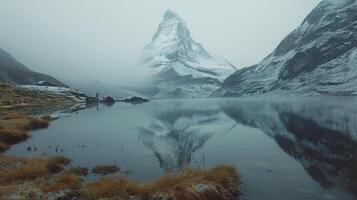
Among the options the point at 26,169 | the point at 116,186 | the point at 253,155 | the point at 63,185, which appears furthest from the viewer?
the point at 253,155

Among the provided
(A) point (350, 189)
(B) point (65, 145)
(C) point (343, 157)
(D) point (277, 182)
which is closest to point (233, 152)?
(C) point (343, 157)

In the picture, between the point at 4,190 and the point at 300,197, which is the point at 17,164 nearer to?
the point at 4,190

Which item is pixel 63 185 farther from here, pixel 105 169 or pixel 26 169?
pixel 105 169

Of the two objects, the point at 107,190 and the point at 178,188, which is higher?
the point at 178,188

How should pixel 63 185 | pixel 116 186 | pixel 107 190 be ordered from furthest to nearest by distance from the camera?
1. pixel 116 186
2. pixel 63 185
3. pixel 107 190

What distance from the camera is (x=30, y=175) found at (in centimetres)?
2788

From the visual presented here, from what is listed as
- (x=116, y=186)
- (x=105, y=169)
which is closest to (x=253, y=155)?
(x=105, y=169)

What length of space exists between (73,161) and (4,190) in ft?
54.8

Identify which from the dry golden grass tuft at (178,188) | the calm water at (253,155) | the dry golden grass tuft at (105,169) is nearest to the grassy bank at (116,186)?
the dry golden grass tuft at (178,188)

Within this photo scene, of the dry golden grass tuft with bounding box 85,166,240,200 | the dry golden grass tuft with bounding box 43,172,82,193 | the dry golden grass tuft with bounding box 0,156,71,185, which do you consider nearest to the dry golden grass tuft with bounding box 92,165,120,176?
the dry golden grass tuft with bounding box 0,156,71,185

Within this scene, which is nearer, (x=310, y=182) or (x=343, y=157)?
(x=310, y=182)

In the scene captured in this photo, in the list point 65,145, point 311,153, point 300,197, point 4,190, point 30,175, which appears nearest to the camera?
point 4,190

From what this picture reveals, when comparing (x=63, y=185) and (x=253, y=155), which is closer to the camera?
(x=63, y=185)

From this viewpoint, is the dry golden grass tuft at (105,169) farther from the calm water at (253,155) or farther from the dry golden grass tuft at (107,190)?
the dry golden grass tuft at (107,190)
